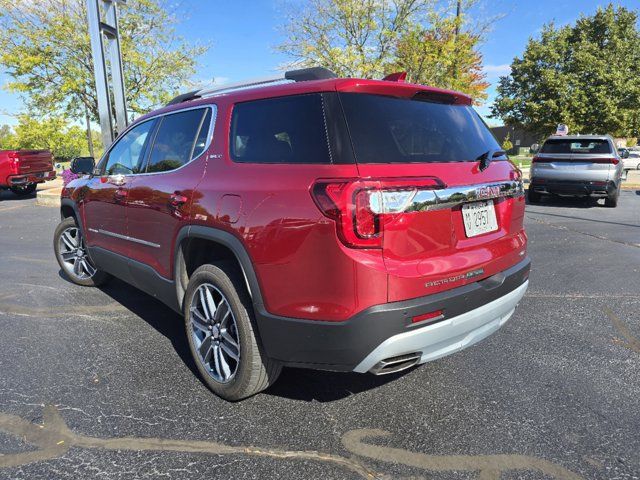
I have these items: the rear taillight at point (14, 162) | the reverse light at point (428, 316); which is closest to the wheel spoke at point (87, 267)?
the reverse light at point (428, 316)

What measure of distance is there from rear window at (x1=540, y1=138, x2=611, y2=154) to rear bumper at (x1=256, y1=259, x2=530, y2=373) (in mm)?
9586

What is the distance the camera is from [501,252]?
264cm

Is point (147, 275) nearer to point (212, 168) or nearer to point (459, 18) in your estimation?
point (212, 168)

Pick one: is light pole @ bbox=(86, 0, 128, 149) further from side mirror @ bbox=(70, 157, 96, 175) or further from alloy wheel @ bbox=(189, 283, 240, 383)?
alloy wheel @ bbox=(189, 283, 240, 383)

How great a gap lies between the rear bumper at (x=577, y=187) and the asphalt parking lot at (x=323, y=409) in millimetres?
7226

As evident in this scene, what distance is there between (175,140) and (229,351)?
5.04ft

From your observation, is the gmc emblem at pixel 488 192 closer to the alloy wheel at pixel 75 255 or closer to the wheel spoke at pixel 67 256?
the alloy wheel at pixel 75 255

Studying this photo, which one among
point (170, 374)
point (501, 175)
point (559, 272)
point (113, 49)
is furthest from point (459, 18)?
point (170, 374)

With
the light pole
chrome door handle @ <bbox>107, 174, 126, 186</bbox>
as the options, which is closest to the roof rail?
chrome door handle @ <bbox>107, 174, 126, 186</bbox>

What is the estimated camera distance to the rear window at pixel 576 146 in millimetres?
10344

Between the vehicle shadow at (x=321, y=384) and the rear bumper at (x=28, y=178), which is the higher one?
the rear bumper at (x=28, y=178)

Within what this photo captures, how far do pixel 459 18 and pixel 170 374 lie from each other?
15143 millimetres

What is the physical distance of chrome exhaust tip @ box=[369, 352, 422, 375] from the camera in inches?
86.0

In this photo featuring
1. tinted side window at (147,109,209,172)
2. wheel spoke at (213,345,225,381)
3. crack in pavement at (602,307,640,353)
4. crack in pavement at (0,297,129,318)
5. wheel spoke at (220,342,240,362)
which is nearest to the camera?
wheel spoke at (220,342,240,362)
